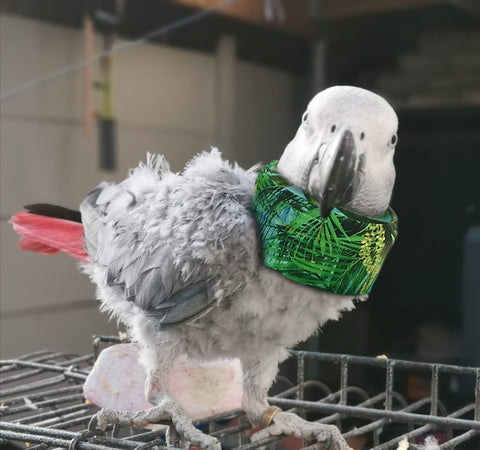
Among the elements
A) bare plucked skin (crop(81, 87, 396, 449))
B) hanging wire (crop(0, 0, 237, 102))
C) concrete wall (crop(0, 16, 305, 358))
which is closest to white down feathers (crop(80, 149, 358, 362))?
bare plucked skin (crop(81, 87, 396, 449))

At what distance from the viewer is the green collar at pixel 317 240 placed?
0.60 m

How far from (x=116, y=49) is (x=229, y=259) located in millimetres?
667

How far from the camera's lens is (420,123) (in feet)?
4.36

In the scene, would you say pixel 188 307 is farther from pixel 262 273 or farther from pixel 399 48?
pixel 399 48

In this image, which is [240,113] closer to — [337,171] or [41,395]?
[41,395]

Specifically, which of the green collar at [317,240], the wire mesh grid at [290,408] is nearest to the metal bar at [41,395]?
the wire mesh grid at [290,408]

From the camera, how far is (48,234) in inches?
34.4

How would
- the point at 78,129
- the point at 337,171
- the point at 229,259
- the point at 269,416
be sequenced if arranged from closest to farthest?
1. the point at 337,171
2. the point at 229,259
3. the point at 269,416
4. the point at 78,129

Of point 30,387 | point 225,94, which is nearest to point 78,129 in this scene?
point 225,94

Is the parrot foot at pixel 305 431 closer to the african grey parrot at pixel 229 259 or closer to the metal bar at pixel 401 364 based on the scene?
the african grey parrot at pixel 229 259

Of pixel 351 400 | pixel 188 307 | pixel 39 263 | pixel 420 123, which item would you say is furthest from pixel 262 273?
pixel 420 123

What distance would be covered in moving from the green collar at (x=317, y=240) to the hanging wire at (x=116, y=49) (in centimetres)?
63

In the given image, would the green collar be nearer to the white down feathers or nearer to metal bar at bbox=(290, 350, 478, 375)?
the white down feathers

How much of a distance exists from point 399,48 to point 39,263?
786mm
